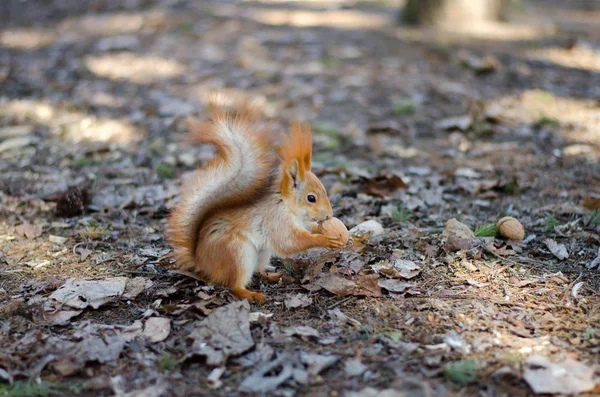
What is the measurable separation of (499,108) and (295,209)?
327 cm

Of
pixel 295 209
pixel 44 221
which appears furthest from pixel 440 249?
pixel 44 221

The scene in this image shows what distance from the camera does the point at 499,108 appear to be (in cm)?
525

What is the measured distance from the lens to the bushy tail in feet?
8.24

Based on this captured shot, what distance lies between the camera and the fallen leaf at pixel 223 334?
7.02 ft

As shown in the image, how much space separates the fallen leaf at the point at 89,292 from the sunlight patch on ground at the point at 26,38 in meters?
5.36

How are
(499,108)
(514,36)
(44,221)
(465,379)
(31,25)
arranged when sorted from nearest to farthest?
(465,379) < (44,221) < (499,108) < (514,36) < (31,25)

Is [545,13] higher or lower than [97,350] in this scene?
higher

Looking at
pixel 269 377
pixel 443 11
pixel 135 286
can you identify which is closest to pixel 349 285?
pixel 269 377

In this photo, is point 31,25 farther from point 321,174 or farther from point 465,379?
point 465,379

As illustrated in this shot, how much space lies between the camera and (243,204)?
254 cm

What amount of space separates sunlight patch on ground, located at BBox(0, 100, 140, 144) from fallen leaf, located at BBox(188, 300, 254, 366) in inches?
112

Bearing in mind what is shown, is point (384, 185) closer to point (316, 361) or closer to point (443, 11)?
point (316, 361)

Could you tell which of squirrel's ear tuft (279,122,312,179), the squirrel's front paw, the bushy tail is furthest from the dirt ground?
squirrel's ear tuft (279,122,312,179)

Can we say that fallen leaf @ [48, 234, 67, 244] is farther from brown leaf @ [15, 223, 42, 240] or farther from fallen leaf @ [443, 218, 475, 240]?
fallen leaf @ [443, 218, 475, 240]
